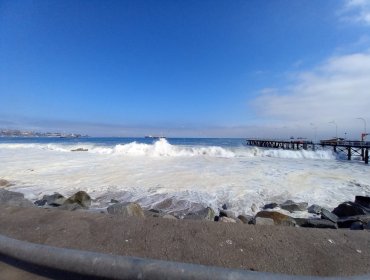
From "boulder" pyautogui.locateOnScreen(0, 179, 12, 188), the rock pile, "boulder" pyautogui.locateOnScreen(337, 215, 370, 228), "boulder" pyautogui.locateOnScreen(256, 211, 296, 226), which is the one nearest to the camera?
the rock pile

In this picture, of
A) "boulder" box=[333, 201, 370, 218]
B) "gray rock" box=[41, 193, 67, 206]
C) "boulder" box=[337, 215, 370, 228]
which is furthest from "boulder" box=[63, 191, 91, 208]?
"boulder" box=[333, 201, 370, 218]

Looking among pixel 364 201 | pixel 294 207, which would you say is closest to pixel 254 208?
pixel 294 207

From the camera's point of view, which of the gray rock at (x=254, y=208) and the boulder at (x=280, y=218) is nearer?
the boulder at (x=280, y=218)

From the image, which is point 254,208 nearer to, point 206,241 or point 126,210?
point 126,210

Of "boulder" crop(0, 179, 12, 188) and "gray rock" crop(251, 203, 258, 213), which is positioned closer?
"gray rock" crop(251, 203, 258, 213)

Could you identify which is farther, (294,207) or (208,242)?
(294,207)

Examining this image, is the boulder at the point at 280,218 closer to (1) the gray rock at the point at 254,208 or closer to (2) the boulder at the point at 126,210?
(1) the gray rock at the point at 254,208

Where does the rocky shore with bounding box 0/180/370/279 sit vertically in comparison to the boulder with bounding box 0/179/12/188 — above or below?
above

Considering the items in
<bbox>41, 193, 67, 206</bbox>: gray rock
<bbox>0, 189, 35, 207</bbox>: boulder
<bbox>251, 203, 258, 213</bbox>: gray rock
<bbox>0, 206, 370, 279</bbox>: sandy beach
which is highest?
<bbox>0, 206, 370, 279</bbox>: sandy beach

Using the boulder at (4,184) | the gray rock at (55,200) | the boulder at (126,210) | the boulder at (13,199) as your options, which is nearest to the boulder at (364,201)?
the boulder at (126,210)

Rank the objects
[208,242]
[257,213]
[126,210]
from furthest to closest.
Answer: [257,213] → [126,210] → [208,242]

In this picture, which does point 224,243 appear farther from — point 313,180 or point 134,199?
point 313,180

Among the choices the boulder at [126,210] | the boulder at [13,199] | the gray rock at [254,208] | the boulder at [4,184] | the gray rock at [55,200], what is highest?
the boulder at [126,210]

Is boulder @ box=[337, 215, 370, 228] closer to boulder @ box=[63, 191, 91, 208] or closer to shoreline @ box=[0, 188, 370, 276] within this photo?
shoreline @ box=[0, 188, 370, 276]
